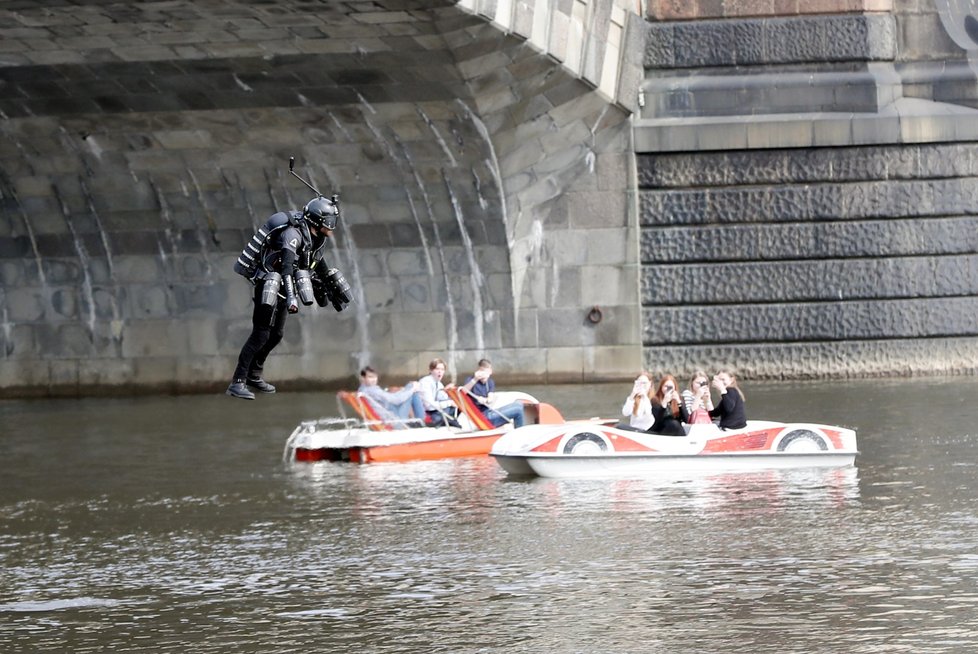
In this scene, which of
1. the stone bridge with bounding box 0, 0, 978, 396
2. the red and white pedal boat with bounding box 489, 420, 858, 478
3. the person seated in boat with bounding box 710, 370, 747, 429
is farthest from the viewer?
the stone bridge with bounding box 0, 0, 978, 396

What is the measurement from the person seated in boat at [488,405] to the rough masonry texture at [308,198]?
4.23m

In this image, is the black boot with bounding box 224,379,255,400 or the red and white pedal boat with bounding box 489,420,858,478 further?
the red and white pedal boat with bounding box 489,420,858,478

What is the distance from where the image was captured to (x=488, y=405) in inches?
883

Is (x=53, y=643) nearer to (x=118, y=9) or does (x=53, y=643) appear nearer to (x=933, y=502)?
(x=933, y=502)

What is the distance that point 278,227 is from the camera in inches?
543

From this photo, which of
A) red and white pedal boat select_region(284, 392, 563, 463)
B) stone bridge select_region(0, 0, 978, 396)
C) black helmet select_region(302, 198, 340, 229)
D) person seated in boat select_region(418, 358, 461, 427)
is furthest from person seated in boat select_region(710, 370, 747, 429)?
stone bridge select_region(0, 0, 978, 396)

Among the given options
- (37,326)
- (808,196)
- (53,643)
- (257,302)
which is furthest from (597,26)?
(53,643)

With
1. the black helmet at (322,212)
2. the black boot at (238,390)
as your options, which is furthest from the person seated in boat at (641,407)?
the black helmet at (322,212)

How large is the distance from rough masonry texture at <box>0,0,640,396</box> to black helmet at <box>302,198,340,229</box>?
33.9 ft

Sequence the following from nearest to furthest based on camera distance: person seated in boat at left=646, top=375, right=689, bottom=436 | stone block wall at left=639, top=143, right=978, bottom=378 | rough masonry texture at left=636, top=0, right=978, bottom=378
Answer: person seated in boat at left=646, top=375, right=689, bottom=436 → rough masonry texture at left=636, top=0, right=978, bottom=378 → stone block wall at left=639, top=143, right=978, bottom=378

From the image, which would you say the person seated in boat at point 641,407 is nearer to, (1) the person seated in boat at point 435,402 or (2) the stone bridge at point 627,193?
(1) the person seated in boat at point 435,402

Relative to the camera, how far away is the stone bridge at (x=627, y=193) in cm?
2745

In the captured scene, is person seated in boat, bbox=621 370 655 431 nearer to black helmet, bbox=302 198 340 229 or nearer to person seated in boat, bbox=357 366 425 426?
person seated in boat, bbox=357 366 425 426

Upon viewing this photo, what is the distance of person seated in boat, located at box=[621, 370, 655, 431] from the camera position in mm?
19469
